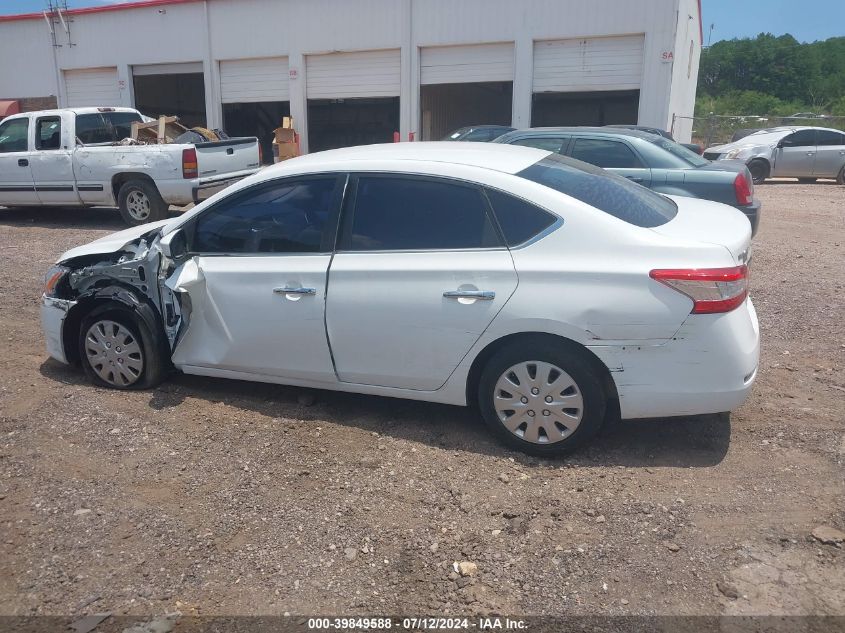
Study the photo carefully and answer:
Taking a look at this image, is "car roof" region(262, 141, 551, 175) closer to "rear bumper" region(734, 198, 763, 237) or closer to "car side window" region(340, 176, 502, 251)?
"car side window" region(340, 176, 502, 251)

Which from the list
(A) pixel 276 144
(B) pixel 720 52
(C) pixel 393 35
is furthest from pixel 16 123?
(B) pixel 720 52

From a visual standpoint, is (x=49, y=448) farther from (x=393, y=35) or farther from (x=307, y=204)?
(x=393, y=35)

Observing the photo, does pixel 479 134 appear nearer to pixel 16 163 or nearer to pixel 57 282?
pixel 16 163

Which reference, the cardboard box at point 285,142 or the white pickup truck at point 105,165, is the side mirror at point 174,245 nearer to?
the white pickup truck at point 105,165

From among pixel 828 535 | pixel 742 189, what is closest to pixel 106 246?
pixel 828 535

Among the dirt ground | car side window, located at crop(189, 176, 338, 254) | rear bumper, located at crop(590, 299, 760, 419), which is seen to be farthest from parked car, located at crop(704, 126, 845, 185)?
car side window, located at crop(189, 176, 338, 254)

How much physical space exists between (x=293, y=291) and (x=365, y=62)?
61.5 feet

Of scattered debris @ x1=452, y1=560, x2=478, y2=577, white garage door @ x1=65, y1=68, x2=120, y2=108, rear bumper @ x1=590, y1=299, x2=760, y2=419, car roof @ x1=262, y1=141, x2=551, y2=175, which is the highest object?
white garage door @ x1=65, y1=68, x2=120, y2=108

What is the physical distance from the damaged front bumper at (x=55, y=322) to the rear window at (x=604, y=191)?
321 cm

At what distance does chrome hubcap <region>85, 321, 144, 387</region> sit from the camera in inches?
186

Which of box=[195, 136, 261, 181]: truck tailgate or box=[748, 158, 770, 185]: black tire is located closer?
box=[195, 136, 261, 181]: truck tailgate

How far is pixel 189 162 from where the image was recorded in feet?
35.9

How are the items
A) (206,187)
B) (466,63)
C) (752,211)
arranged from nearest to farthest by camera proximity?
(752,211) → (206,187) → (466,63)

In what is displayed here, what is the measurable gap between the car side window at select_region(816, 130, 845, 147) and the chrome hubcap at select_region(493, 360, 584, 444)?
18436mm
